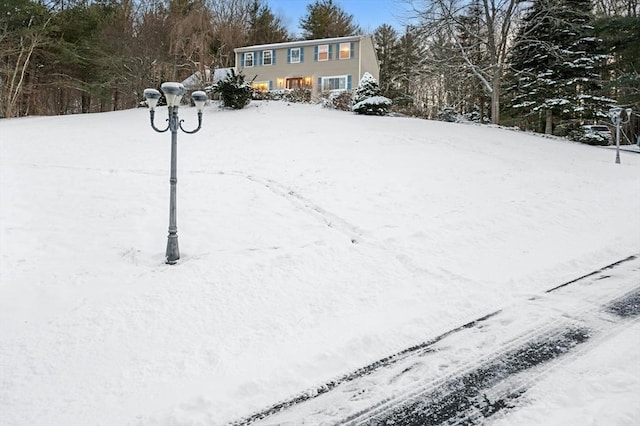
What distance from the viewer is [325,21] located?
32188mm

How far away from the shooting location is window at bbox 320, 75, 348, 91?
25.3m

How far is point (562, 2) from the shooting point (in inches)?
768

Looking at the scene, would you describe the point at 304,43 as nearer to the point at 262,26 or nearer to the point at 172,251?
the point at 262,26

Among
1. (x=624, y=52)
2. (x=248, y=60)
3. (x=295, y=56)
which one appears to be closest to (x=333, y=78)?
(x=295, y=56)

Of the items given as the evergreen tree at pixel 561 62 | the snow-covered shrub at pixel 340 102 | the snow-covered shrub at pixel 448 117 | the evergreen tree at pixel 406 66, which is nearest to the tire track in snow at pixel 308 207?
the snow-covered shrub at pixel 340 102

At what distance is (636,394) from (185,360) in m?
3.41

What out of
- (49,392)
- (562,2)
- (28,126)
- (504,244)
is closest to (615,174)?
(504,244)

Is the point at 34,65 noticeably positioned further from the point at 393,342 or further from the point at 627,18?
the point at 627,18

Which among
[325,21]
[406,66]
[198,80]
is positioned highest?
[325,21]

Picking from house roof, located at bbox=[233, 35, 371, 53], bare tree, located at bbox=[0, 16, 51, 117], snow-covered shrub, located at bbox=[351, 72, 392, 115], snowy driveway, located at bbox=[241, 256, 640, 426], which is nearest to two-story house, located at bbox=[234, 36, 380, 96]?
house roof, located at bbox=[233, 35, 371, 53]

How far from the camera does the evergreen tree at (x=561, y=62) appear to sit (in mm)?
18922

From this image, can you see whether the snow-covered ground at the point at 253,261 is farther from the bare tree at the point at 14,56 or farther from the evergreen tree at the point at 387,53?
the evergreen tree at the point at 387,53

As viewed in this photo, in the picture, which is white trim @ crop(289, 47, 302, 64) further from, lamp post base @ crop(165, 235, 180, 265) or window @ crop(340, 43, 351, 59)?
lamp post base @ crop(165, 235, 180, 265)

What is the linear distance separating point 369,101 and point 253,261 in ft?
49.1
